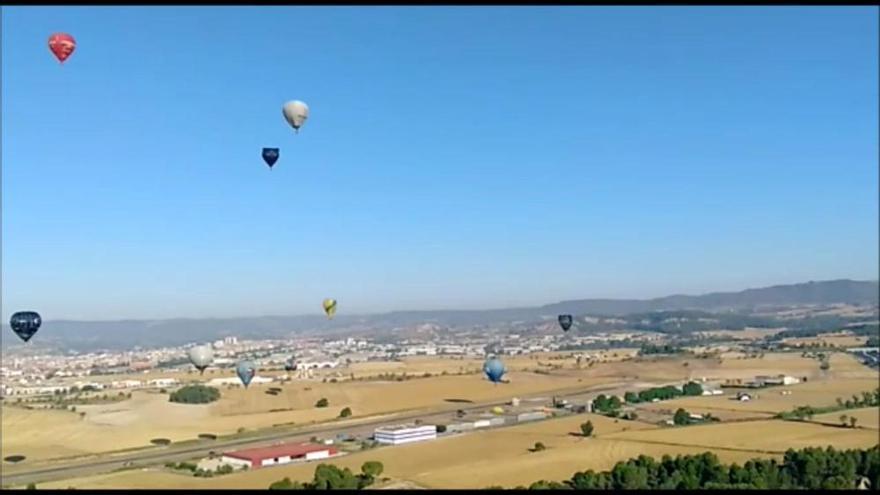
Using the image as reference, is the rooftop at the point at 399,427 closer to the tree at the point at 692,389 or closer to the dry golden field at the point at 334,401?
the dry golden field at the point at 334,401

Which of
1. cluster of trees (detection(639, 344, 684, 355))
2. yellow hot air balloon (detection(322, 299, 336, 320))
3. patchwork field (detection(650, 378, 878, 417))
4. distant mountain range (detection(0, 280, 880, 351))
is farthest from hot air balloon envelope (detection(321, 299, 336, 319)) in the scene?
distant mountain range (detection(0, 280, 880, 351))

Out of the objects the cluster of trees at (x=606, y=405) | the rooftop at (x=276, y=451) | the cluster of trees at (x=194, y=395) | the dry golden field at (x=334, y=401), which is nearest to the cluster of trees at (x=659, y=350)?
the dry golden field at (x=334, y=401)

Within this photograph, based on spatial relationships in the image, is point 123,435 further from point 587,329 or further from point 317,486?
point 587,329

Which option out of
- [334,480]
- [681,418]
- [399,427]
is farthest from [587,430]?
[334,480]

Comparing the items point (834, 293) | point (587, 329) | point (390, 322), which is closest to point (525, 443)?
point (587, 329)

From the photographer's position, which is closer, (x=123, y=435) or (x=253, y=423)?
(x=123, y=435)

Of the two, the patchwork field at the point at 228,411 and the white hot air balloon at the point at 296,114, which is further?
the patchwork field at the point at 228,411

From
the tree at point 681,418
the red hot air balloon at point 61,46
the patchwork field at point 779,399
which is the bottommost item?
the patchwork field at point 779,399
